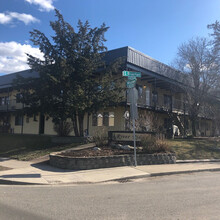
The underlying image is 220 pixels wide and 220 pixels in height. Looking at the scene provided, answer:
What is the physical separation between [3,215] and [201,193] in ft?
16.6

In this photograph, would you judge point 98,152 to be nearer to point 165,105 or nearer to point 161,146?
point 161,146

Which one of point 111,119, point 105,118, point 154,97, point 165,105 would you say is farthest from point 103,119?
point 165,105

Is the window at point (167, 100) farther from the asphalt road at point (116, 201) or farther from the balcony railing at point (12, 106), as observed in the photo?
the asphalt road at point (116, 201)

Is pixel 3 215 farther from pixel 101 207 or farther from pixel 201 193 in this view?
pixel 201 193

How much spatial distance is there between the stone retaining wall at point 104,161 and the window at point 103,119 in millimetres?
9883

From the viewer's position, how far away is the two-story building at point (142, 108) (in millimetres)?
19194

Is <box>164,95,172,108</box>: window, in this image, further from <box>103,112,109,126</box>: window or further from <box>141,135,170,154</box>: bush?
<box>141,135,170,154</box>: bush

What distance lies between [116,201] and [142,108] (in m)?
16.1

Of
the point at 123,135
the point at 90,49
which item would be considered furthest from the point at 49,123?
the point at 123,135

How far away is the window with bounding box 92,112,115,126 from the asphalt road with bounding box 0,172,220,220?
1339cm

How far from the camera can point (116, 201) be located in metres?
5.82

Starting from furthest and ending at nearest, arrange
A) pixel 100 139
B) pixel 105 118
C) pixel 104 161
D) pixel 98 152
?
1. pixel 105 118
2. pixel 100 139
3. pixel 98 152
4. pixel 104 161

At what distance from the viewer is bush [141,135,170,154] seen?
40.7 feet

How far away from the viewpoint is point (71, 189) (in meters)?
7.12
